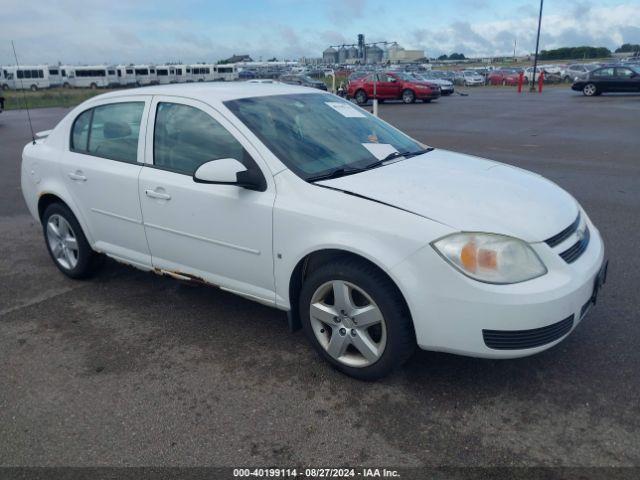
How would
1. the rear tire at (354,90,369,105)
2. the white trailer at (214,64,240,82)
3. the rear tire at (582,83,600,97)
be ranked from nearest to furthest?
the rear tire at (354,90,369,105) < the rear tire at (582,83,600,97) < the white trailer at (214,64,240,82)

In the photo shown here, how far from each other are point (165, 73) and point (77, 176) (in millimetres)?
61634

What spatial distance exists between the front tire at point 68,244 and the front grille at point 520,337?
3.41m

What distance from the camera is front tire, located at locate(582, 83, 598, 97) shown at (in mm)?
27531

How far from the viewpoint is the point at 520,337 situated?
2814mm

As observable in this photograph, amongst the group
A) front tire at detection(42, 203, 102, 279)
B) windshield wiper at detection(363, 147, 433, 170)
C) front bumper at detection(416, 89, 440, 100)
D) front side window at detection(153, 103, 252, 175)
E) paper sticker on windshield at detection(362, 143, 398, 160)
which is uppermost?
front side window at detection(153, 103, 252, 175)

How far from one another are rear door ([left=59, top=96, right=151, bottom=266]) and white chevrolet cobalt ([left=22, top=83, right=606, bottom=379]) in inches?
0.5

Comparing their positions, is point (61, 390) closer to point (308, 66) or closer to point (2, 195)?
point (2, 195)

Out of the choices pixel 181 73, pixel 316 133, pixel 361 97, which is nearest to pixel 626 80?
pixel 361 97

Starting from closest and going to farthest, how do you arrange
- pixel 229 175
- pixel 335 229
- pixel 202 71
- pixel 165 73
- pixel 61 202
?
pixel 335 229
pixel 229 175
pixel 61 202
pixel 202 71
pixel 165 73

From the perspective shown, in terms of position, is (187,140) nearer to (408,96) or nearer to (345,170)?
(345,170)

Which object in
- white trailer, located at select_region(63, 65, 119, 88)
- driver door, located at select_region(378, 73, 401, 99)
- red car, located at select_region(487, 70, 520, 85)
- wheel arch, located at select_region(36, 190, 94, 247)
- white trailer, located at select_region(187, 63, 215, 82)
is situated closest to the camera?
wheel arch, located at select_region(36, 190, 94, 247)

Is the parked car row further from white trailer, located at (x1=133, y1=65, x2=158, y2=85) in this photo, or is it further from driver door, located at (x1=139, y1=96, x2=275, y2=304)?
driver door, located at (x1=139, y1=96, x2=275, y2=304)

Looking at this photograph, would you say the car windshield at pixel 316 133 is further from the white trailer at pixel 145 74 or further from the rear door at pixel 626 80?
the white trailer at pixel 145 74

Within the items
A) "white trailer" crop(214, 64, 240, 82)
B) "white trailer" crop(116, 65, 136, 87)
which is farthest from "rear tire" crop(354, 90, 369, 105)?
"white trailer" crop(116, 65, 136, 87)
